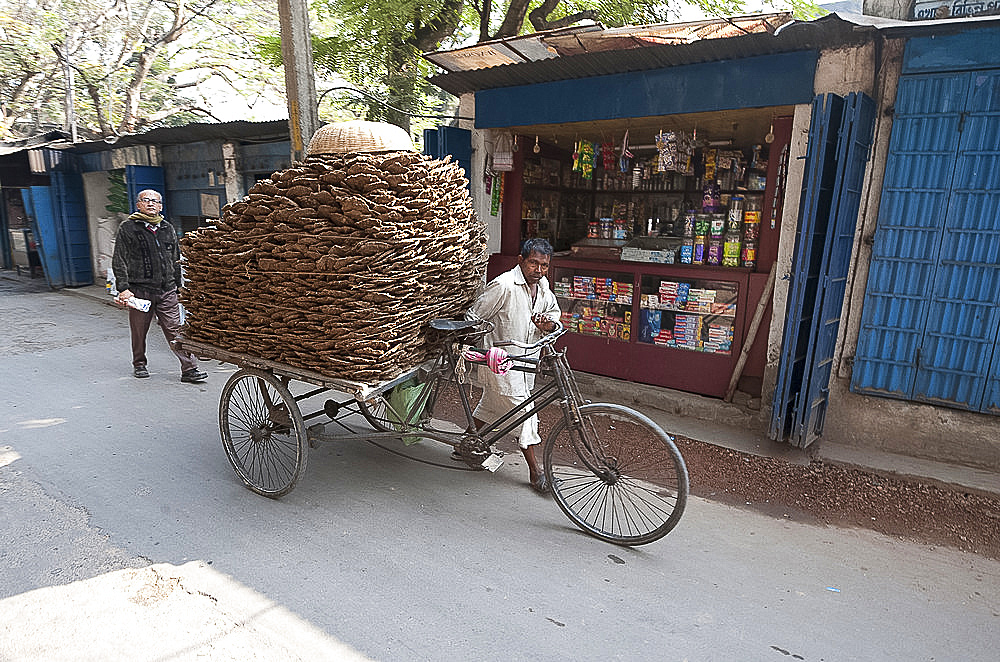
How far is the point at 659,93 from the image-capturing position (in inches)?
205

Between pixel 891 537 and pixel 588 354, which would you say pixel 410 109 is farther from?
pixel 891 537

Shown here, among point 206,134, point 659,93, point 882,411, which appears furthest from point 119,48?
point 882,411

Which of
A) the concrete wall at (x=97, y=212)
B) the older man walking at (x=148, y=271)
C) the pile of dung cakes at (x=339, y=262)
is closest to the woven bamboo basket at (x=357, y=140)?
the pile of dung cakes at (x=339, y=262)

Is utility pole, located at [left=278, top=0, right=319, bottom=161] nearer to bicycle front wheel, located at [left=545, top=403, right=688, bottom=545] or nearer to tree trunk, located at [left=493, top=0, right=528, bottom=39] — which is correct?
bicycle front wheel, located at [left=545, top=403, right=688, bottom=545]


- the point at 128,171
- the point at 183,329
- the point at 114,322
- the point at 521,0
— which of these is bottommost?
the point at 114,322

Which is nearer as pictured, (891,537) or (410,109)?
(891,537)

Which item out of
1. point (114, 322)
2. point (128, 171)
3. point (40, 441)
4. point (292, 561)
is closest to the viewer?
point (292, 561)

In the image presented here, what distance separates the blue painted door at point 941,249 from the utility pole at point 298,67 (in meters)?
4.55

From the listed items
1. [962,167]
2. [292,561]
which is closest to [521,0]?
[962,167]

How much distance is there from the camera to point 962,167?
4121 mm

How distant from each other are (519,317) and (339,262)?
115 cm

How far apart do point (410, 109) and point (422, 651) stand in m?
8.29

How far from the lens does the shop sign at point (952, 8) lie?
428 cm

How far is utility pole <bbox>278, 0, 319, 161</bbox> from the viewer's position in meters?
5.03
